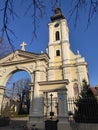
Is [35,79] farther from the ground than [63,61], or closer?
closer

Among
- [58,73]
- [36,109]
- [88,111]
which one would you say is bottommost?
[88,111]

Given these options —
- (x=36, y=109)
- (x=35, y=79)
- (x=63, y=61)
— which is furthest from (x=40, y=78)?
(x=63, y=61)

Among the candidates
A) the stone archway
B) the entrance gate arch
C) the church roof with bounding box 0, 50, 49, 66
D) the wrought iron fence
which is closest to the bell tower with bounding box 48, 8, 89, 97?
the church roof with bounding box 0, 50, 49, 66

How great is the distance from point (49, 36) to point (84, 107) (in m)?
25.1

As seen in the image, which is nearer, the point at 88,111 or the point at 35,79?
the point at 88,111

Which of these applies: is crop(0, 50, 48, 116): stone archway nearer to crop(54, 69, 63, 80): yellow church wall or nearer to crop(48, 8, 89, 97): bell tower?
crop(48, 8, 89, 97): bell tower

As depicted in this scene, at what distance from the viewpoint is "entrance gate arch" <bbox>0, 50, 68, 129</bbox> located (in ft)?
39.7

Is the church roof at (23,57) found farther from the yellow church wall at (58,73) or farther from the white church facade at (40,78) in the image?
the yellow church wall at (58,73)

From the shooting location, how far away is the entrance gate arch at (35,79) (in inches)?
476

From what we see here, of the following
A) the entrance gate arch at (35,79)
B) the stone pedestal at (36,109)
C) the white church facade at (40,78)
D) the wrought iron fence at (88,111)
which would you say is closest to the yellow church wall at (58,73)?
the white church facade at (40,78)

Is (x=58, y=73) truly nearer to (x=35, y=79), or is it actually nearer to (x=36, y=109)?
(x=35, y=79)

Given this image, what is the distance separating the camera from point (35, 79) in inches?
535

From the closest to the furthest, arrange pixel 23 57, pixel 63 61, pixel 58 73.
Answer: pixel 23 57, pixel 58 73, pixel 63 61

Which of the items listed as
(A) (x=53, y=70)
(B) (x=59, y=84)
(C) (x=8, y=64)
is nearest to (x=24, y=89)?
(A) (x=53, y=70)
